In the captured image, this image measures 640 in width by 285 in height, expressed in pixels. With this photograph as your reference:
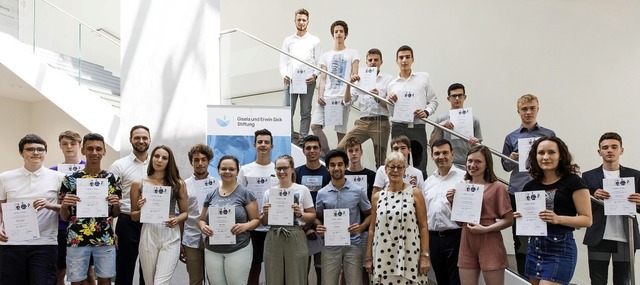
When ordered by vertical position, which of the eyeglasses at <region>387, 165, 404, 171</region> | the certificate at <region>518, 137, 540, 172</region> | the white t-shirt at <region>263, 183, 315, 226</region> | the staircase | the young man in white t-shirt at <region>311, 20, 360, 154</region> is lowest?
the white t-shirt at <region>263, 183, 315, 226</region>

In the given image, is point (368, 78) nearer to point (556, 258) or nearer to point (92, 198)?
point (556, 258)

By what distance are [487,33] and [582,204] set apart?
4.86 m

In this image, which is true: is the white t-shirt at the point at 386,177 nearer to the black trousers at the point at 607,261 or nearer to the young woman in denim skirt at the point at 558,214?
the young woman in denim skirt at the point at 558,214

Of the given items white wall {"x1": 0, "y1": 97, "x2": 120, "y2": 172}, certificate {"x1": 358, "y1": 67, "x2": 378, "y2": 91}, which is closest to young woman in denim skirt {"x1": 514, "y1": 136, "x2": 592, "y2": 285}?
certificate {"x1": 358, "y1": 67, "x2": 378, "y2": 91}

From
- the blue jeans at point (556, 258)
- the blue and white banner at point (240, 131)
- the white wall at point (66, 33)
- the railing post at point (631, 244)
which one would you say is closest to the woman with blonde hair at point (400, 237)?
the blue jeans at point (556, 258)

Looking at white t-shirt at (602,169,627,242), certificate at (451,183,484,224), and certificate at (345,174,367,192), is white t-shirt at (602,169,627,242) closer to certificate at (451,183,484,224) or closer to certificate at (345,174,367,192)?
certificate at (451,183,484,224)

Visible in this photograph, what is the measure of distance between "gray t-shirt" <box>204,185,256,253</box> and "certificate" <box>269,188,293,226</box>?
0.21 meters

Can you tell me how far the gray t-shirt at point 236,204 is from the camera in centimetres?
375

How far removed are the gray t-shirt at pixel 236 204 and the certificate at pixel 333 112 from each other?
5.50 feet

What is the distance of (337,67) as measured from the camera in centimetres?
556

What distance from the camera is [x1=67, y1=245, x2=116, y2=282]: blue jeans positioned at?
3.71 m

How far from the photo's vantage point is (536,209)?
9.91ft

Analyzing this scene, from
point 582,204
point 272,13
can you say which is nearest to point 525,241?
point 582,204

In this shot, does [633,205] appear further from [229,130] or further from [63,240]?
[63,240]
